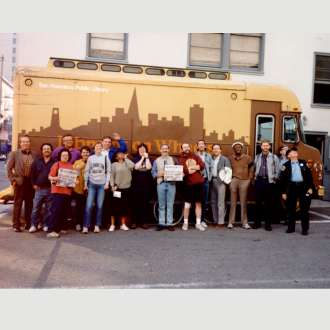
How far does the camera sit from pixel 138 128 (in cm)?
829

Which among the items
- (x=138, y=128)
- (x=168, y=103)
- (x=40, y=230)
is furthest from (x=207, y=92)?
(x=40, y=230)

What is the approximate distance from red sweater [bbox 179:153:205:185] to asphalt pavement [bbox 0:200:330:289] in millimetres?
1174

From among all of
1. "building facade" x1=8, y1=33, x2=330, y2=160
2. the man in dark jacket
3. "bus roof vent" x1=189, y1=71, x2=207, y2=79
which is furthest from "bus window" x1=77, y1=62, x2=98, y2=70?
"building facade" x1=8, y1=33, x2=330, y2=160

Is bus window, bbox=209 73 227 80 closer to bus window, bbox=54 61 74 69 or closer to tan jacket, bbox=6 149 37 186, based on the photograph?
bus window, bbox=54 61 74 69

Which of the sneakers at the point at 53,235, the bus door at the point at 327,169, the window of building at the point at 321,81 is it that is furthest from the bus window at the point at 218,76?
the window of building at the point at 321,81

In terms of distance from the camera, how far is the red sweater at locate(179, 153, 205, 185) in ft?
25.7

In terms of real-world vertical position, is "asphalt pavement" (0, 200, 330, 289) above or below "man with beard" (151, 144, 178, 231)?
below

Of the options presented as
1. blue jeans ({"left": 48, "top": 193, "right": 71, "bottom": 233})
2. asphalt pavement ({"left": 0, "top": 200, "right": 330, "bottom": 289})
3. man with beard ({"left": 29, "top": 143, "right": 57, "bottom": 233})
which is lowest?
asphalt pavement ({"left": 0, "top": 200, "right": 330, "bottom": 289})

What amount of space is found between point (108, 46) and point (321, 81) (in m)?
9.43

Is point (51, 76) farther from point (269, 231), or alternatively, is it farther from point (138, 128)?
point (269, 231)

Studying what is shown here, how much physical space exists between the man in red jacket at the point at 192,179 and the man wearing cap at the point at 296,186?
6.29 feet

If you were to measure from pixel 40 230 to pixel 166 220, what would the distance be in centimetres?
Answer: 282

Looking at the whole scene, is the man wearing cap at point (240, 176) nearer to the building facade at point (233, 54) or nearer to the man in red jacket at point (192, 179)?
the man in red jacket at point (192, 179)

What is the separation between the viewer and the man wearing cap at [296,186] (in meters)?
7.81
